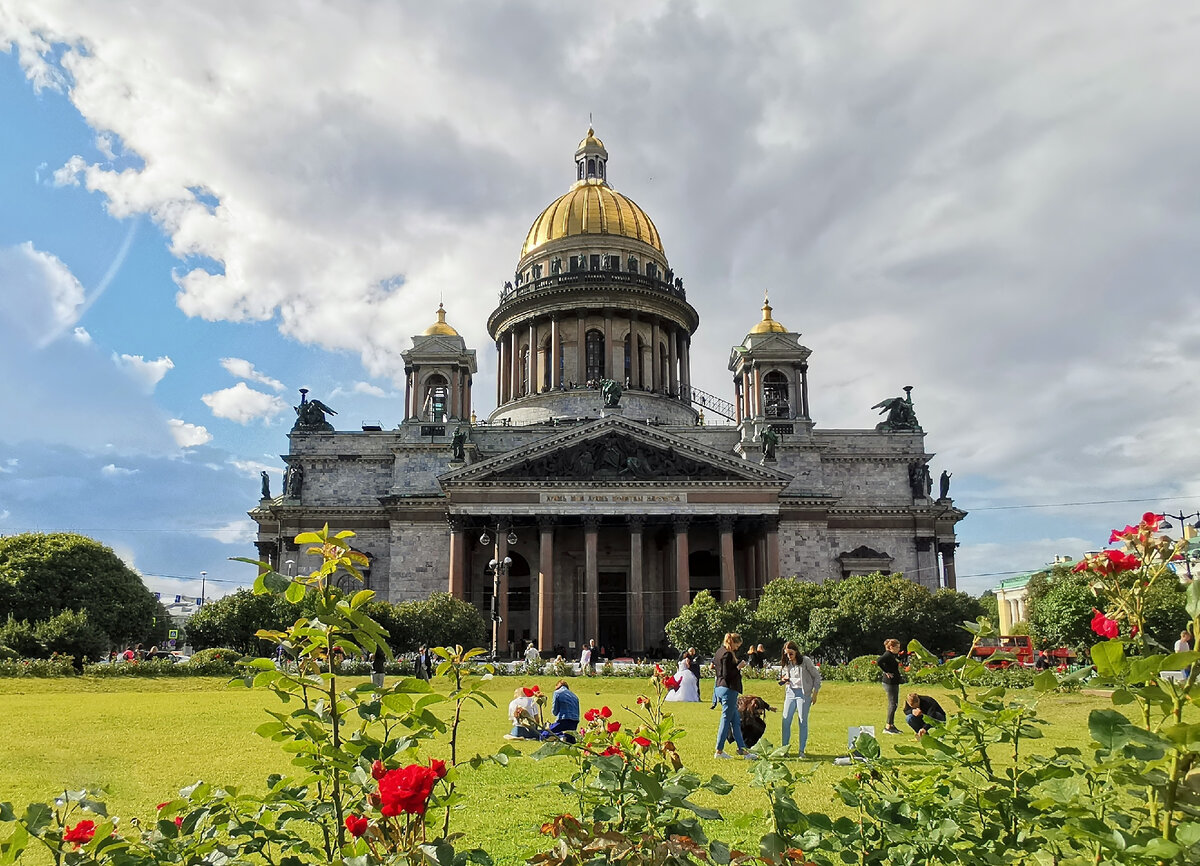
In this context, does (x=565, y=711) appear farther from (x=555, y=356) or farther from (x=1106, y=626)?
(x=555, y=356)

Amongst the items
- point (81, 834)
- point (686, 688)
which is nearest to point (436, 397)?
point (686, 688)

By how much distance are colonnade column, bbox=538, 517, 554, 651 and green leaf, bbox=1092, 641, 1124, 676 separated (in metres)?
42.3

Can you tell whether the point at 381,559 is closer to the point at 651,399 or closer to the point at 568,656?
the point at 568,656

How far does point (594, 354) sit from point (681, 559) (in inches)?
802

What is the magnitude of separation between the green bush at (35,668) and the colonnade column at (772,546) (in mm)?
31394

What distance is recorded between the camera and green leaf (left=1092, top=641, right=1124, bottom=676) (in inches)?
133

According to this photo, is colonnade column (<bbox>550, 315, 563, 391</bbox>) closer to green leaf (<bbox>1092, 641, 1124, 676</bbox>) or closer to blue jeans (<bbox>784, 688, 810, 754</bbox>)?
blue jeans (<bbox>784, 688, 810, 754</bbox>)

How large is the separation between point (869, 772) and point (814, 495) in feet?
159

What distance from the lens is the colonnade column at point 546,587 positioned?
4478cm

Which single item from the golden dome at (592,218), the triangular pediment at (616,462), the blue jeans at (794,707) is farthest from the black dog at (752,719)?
the golden dome at (592,218)

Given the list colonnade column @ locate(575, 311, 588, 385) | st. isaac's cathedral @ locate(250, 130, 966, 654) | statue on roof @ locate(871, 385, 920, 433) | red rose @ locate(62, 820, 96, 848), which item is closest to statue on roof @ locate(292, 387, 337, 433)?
st. isaac's cathedral @ locate(250, 130, 966, 654)

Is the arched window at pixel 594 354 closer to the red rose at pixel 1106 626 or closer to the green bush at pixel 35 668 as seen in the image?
the green bush at pixel 35 668

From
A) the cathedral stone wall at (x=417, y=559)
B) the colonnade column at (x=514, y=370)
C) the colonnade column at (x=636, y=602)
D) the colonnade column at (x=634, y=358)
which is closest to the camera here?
the colonnade column at (x=636, y=602)

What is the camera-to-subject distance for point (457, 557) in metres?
46.4
